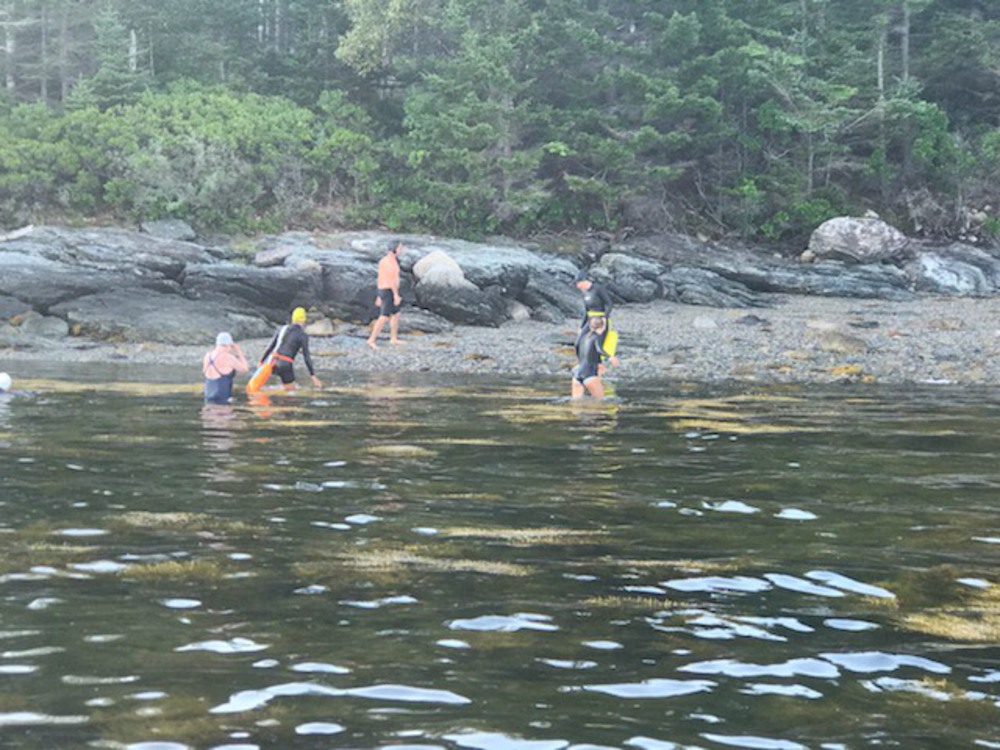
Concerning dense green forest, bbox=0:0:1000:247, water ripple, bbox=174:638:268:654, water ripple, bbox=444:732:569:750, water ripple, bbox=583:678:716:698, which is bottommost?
water ripple, bbox=583:678:716:698

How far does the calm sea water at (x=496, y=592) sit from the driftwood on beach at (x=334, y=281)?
17.0m

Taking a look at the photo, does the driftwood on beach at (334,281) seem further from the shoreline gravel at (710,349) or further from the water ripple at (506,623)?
the water ripple at (506,623)

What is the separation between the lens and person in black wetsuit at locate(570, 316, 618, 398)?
19.5 meters

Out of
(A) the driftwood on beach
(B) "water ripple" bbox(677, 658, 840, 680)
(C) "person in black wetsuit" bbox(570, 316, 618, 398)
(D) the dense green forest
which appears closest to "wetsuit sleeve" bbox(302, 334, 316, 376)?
(C) "person in black wetsuit" bbox(570, 316, 618, 398)

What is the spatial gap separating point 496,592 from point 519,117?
33035 mm

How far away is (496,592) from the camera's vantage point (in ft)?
23.1

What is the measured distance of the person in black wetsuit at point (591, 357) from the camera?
19547 mm

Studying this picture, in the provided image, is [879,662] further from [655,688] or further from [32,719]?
[32,719]

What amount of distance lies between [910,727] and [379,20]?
39545 millimetres

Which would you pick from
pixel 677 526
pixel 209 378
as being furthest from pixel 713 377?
pixel 677 526

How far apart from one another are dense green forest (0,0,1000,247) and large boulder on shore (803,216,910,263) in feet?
4.42

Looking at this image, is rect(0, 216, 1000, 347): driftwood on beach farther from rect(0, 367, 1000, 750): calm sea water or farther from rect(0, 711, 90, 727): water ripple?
rect(0, 711, 90, 727): water ripple

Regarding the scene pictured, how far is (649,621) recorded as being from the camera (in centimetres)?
643

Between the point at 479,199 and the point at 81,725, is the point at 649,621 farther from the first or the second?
the point at 479,199
